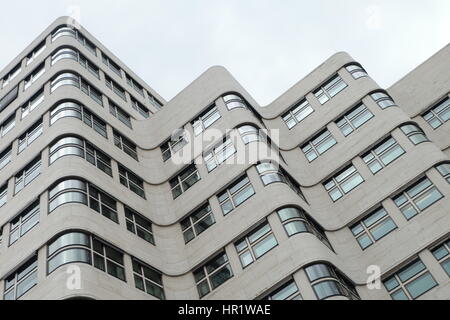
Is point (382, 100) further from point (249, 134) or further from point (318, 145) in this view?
point (249, 134)

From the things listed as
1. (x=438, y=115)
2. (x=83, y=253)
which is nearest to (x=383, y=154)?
(x=438, y=115)

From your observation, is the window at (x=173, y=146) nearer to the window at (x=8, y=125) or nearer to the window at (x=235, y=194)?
the window at (x=235, y=194)

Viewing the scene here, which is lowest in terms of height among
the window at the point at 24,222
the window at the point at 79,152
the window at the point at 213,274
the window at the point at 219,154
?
the window at the point at 213,274

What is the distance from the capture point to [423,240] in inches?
901

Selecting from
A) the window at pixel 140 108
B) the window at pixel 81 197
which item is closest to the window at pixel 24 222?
the window at pixel 81 197

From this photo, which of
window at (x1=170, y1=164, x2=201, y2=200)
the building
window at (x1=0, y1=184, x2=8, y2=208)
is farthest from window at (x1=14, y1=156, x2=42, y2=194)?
window at (x1=170, y1=164, x2=201, y2=200)

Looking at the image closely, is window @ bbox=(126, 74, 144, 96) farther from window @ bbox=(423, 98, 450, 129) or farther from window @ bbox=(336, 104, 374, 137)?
window @ bbox=(423, 98, 450, 129)

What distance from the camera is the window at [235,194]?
83.9 ft

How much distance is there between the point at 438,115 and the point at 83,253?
70.3 ft

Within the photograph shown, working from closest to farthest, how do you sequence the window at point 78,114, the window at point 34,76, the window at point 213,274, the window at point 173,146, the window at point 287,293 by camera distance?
the window at point 287,293, the window at point 213,274, the window at point 78,114, the window at point 173,146, the window at point 34,76

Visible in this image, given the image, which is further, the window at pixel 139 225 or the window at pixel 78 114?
the window at pixel 78 114

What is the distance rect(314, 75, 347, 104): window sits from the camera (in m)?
32.8

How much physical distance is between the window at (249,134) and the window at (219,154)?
2.42 feet
